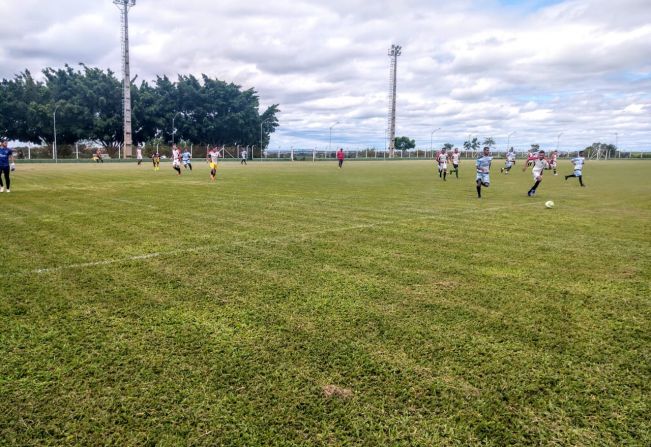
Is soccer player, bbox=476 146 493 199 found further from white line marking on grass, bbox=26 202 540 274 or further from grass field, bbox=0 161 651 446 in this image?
grass field, bbox=0 161 651 446

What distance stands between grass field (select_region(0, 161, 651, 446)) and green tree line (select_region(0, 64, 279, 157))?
2465 inches

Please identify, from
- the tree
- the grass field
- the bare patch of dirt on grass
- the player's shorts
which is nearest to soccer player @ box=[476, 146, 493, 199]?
the player's shorts

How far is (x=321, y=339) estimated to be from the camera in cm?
396

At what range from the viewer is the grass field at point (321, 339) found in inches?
111

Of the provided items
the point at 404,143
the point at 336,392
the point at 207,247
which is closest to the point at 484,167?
the point at 207,247

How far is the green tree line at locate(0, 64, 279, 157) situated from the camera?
199ft

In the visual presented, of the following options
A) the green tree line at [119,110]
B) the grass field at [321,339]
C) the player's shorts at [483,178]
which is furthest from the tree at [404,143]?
the grass field at [321,339]

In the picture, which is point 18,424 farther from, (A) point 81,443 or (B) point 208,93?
(B) point 208,93

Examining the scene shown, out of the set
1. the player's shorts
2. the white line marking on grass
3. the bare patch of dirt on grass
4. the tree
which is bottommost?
the bare patch of dirt on grass

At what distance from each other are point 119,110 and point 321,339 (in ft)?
233

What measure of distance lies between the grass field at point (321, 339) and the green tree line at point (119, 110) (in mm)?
62612

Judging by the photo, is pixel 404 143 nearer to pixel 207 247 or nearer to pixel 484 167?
pixel 484 167

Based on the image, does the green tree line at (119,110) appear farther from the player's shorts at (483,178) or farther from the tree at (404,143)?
the player's shorts at (483,178)

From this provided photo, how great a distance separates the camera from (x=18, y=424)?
2.78 m
